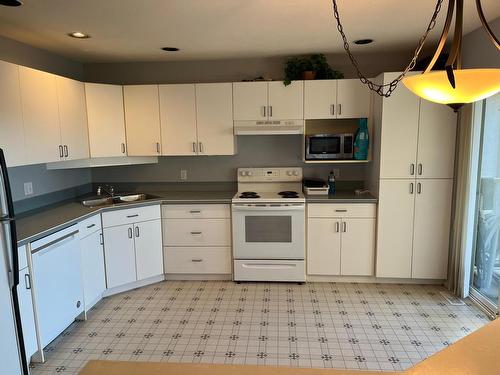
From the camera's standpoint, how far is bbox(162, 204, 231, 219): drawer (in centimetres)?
367

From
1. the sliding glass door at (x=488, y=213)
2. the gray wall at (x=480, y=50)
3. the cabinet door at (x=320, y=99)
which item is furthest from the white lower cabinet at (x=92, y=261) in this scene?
the gray wall at (x=480, y=50)

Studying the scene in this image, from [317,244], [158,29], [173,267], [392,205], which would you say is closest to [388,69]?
[392,205]

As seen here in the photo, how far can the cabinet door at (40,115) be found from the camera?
2723mm

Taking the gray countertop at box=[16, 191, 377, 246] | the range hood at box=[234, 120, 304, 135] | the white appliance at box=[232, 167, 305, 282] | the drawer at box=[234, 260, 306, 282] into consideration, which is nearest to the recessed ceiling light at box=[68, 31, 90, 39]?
the gray countertop at box=[16, 191, 377, 246]

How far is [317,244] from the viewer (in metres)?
3.63

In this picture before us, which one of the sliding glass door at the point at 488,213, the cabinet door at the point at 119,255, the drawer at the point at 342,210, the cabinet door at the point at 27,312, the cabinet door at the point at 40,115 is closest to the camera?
the cabinet door at the point at 27,312

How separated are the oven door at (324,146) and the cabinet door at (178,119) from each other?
1.27 m

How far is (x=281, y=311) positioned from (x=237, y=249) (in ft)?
2.70

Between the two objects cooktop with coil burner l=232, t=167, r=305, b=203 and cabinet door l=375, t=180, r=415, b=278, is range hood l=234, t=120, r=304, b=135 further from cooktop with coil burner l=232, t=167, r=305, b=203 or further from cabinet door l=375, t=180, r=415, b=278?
cabinet door l=375, t=180, r=415, b=278

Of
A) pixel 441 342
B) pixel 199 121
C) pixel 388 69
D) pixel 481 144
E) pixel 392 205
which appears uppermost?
pixel 388 69

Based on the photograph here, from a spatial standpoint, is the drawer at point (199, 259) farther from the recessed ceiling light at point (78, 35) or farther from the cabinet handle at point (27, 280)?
the recessed ceiling light at point (78, 35)

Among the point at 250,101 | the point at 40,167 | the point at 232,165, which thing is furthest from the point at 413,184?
the point at 40,167

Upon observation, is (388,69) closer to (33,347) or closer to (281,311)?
(281,311)

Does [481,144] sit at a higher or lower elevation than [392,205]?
higher
